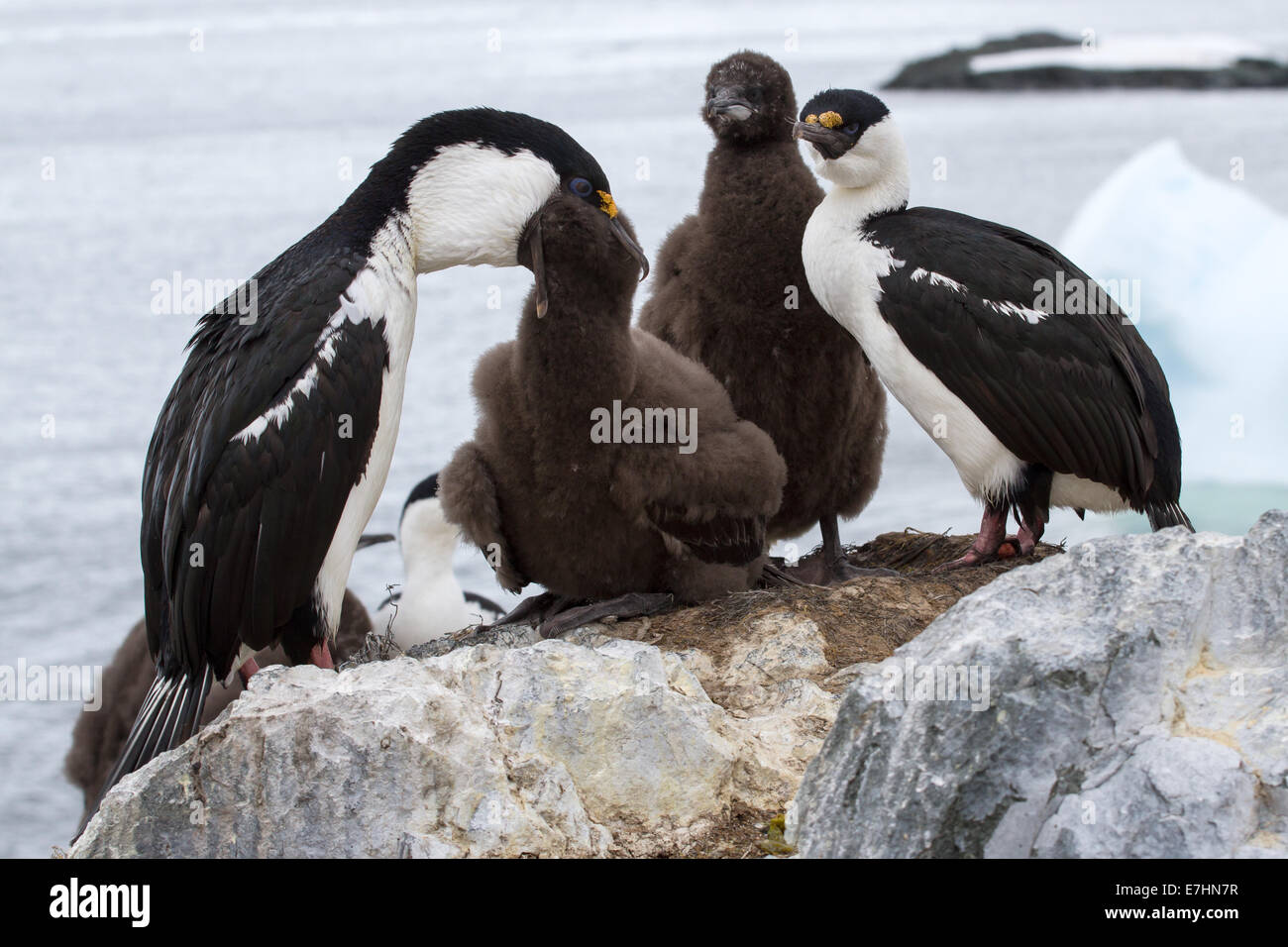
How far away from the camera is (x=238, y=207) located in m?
16.6

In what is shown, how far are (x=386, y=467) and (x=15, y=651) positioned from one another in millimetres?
5920

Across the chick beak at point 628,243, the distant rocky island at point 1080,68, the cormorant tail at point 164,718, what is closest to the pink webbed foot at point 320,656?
the cormorant tail at point 164,718

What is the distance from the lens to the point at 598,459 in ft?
15.3

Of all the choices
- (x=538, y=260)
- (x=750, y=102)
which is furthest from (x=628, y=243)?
(x=750, y=102)

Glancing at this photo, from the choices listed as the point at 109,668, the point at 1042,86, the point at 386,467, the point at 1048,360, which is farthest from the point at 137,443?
the point at 1042,86

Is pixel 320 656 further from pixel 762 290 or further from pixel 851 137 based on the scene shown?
pixel 851 137

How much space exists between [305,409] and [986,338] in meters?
2.32

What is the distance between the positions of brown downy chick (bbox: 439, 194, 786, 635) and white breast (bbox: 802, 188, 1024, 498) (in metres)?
0.57

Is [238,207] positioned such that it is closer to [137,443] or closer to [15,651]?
[137,443]

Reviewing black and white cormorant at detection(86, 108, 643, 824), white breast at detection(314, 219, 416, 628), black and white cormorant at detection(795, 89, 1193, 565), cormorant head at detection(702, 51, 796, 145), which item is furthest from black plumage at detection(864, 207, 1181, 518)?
white breast at detection(314, 219, 416, 628)

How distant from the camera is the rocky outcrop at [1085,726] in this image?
268 cm

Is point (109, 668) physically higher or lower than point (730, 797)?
lower

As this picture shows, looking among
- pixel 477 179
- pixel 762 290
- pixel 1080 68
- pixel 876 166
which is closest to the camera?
pixel 477 179

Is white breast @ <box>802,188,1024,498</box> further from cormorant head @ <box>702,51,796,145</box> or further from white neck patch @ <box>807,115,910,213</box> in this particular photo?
cormorant head @ <box>702,51,796,145</box>
